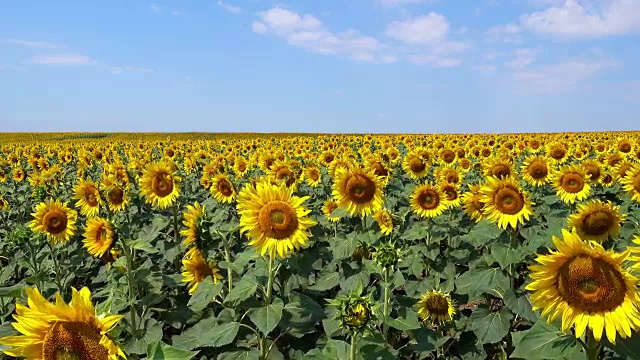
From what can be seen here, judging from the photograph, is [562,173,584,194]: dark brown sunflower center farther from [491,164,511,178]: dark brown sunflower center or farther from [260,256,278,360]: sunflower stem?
[260,256,278,360]: sunflower stem

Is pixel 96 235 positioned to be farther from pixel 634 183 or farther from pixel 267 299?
pixel 634 183

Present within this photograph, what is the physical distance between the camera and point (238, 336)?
431 cm

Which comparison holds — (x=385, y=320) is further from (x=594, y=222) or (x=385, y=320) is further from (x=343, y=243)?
(x=594, y=222)

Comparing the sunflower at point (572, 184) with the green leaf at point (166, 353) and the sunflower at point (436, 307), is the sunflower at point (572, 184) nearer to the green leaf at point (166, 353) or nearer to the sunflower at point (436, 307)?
the sunflower at point (436, 307)

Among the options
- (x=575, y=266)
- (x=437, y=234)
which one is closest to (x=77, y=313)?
(x=575, y=266)

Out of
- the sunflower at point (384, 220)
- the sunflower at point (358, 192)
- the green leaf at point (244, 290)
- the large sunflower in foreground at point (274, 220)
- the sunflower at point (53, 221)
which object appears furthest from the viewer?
the sunflower at point (384, 220)

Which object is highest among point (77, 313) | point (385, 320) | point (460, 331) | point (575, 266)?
point (575, 266)

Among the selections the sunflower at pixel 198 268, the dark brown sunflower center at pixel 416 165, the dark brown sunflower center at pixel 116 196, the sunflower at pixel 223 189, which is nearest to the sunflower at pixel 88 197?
the dark brown sunflower center at pixel 116 196

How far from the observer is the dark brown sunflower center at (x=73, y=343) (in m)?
2.26

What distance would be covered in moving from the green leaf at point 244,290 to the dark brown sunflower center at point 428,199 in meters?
3.64

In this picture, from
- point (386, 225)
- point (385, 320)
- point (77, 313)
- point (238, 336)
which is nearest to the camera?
point (77, 313)

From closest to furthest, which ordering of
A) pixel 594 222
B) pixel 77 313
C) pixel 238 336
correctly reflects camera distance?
1. pixel 77 313
2. pixel 238 336
3. pixel 594 222

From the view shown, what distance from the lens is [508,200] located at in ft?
17.1

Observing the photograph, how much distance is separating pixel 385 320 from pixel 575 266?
56.6 inches
